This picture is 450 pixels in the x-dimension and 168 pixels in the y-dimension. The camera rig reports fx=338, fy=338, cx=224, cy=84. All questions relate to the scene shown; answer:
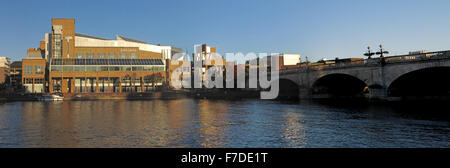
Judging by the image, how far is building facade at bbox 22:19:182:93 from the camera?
502ft

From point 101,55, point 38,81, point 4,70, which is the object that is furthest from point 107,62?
point 4,70

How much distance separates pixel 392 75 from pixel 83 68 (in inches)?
5148

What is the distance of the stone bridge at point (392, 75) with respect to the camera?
60472 mm

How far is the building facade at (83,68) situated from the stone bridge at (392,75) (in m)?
79.0

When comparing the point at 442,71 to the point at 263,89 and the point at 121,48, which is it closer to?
the point at 263,89

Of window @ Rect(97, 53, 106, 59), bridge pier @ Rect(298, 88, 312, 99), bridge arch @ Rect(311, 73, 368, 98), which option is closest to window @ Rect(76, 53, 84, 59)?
window @ Rect(97, 53, 106, 59)

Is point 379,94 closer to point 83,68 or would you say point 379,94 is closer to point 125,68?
point 125,68

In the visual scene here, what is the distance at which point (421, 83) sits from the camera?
7431 centimetres

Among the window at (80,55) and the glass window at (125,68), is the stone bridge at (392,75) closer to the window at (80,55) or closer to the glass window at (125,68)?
the glass window at (125,68)

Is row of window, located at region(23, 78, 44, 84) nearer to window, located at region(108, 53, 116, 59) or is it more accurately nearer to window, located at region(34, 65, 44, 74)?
window, located at region(34, 65, 44, 74)

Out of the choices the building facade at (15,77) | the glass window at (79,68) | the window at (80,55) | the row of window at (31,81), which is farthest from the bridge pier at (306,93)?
the building facade at (15,77)

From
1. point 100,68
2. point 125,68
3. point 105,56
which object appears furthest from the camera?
point 105,56

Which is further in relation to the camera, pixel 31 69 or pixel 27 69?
pixel 31 69

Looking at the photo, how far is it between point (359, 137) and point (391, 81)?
157 ft
